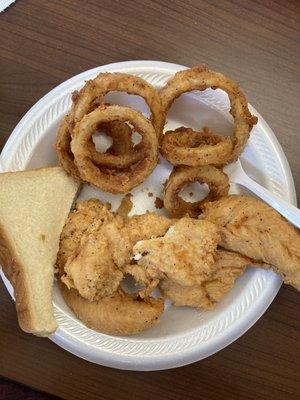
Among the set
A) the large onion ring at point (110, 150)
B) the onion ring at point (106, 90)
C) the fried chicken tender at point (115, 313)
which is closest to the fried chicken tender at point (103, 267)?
the fried chicken tender at point (115, 313)

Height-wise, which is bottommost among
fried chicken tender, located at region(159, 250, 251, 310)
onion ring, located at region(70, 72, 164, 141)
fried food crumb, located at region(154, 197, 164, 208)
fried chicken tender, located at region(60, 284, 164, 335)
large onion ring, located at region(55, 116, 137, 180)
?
fried chicken tender, located at region(60, 284, 164, 335)

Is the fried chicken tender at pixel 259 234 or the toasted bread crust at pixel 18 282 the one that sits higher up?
the fried chicken tender at pixel 259 234

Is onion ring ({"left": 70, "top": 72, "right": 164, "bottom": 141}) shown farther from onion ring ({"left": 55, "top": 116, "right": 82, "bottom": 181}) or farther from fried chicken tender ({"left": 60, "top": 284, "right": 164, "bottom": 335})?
fried chicken tender ({"left": 60, "top": 284, "right": 164, "bottom": 335})

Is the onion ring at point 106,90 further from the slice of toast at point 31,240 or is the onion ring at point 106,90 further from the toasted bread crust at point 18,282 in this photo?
the toasted bread crust at point 18,282

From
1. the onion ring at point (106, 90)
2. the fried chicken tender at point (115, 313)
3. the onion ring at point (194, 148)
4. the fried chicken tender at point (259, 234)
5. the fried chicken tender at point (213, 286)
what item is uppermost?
the onion ring at point (106, 90)

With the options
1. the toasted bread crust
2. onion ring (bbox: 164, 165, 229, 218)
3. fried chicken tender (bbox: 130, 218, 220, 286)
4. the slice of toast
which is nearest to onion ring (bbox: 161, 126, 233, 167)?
onion ring (bbox: 164, 165, 229, 218)

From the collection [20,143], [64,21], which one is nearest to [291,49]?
[64,21]
